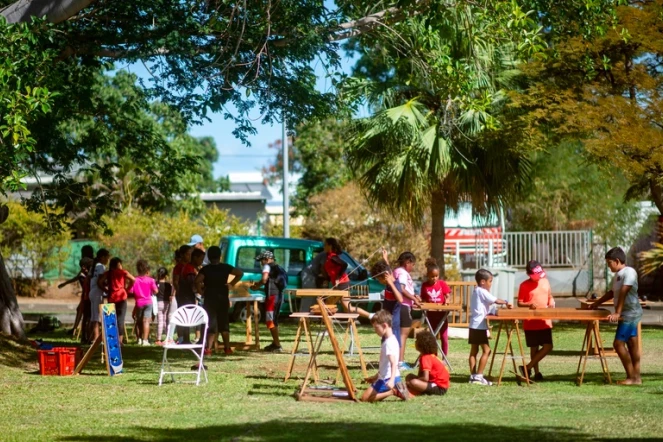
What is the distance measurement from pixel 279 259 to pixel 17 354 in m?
10.1

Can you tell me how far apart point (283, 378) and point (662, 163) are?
10018 millimetres

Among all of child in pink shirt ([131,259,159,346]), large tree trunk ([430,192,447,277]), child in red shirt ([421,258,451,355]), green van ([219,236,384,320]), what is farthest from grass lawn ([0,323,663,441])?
large tree trunk ([430,192,447,277])

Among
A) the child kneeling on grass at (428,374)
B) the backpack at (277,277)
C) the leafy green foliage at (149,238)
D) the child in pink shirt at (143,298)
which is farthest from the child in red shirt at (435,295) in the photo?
the leafy green foliage at (149,238)

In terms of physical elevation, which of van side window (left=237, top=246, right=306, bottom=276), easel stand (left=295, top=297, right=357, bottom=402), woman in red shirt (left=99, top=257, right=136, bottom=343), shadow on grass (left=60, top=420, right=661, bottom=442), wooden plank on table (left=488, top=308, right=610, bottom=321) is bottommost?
shadow on grass (left=60, top=420, right=661, bottom=442)

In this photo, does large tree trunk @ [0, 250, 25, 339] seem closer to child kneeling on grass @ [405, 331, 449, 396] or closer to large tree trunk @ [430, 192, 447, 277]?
child kneeling on grass @ [405, 331, 449, 396]

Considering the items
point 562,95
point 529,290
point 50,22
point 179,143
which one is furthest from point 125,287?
point 179,143

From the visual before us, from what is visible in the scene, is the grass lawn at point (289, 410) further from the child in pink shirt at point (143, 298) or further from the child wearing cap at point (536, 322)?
the child in pink shirt at point (143, 298)

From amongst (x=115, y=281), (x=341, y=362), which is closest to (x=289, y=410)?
(x=341, y=362)

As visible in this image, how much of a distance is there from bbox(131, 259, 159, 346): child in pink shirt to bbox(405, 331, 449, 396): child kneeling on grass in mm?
8776

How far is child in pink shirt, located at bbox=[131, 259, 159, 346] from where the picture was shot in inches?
763

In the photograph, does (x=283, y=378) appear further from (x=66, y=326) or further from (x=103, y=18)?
(x=66, y=326)

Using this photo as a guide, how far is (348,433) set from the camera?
9133 mm

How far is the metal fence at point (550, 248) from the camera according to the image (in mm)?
33281

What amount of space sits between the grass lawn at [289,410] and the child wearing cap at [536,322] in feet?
1.33
